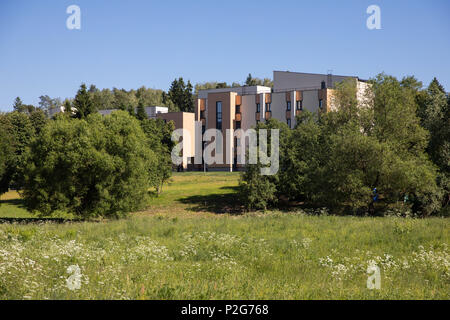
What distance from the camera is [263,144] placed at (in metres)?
53.5

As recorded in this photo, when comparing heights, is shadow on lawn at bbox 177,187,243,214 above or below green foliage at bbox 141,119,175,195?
below

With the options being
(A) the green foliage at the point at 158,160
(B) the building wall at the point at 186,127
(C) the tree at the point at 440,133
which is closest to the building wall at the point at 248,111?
(B) the building wall at the point at 186,127

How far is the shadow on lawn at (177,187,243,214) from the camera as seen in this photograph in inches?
2112

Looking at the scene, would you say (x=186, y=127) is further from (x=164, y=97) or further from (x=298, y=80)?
A: (x=164, y=97)

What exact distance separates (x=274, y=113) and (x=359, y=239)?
67.6 meters

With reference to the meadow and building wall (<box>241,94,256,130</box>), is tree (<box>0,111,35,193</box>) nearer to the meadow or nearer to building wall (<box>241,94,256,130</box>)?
building wall (<box>241,94,256,130</box>)

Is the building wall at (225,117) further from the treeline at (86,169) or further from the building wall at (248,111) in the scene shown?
the treeline at (86,169)

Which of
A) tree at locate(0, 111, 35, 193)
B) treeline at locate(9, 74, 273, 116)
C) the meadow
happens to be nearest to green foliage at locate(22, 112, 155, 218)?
the meadow

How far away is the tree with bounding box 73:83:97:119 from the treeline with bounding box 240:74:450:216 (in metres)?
39.7

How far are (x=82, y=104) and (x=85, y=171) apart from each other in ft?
139

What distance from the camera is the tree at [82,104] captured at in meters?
75.1

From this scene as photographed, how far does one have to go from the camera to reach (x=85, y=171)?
37.4 metres

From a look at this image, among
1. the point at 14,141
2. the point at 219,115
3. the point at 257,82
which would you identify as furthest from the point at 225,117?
the point at 257,82

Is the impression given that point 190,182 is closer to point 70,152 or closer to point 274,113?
point 274,113
